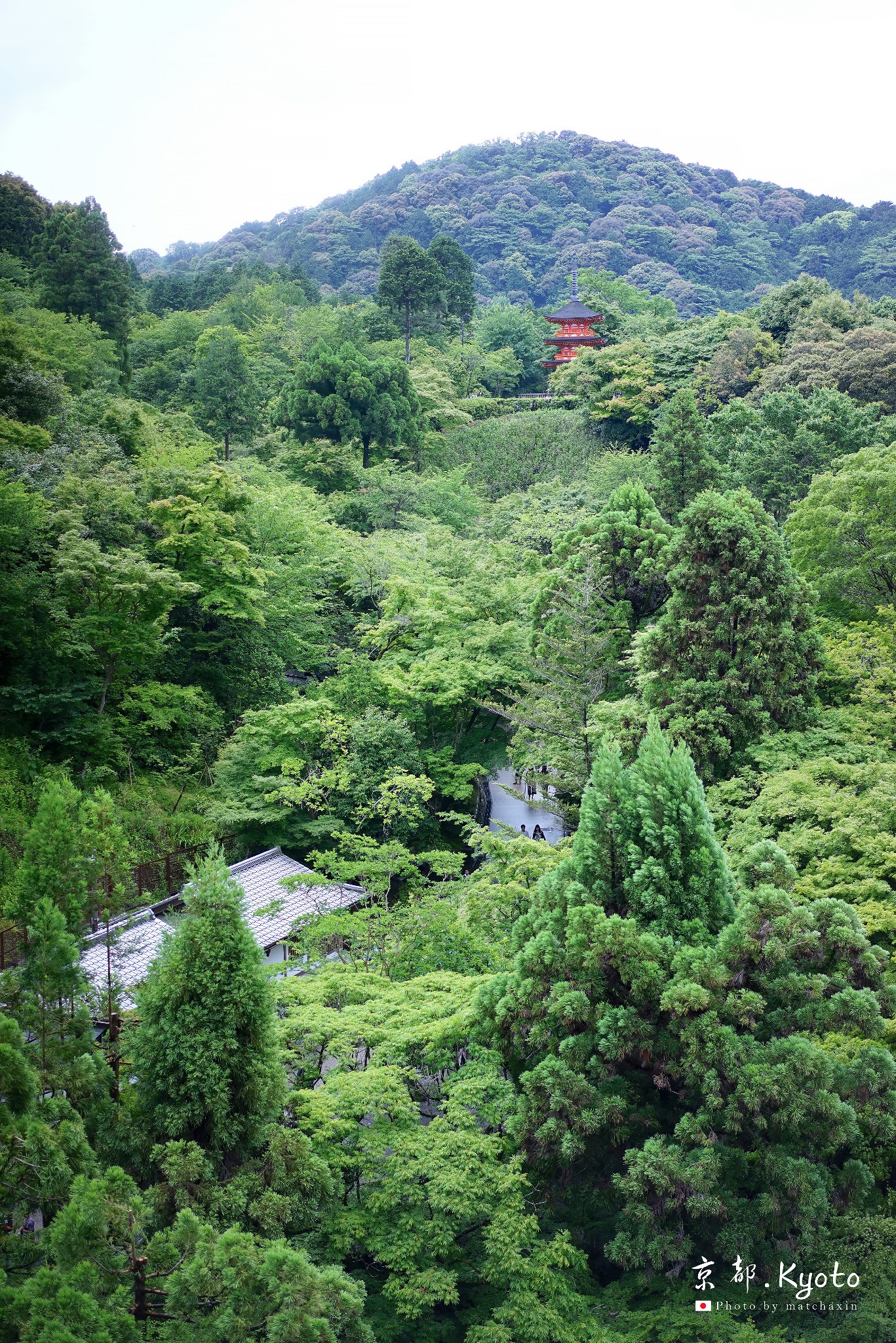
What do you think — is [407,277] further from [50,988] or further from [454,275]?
[50,988]

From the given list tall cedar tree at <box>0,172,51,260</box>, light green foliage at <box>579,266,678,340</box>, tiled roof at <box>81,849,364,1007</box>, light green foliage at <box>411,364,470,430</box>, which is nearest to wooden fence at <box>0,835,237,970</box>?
tiled roof at <box>81,849,364,1007</box>

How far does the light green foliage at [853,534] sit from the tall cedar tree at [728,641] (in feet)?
8.31

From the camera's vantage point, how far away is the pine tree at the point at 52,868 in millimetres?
6242

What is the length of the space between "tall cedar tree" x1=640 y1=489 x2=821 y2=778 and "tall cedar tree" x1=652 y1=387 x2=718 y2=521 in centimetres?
754

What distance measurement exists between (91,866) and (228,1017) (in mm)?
1643

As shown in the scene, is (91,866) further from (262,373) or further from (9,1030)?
(262,373)

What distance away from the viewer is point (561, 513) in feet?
81.3

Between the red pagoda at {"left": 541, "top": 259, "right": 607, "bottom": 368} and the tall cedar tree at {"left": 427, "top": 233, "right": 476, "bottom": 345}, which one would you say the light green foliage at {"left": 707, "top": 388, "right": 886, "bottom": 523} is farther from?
the tall cedar tree at {"left": 427, "top": 233, "right": 476, "bottom": 345}

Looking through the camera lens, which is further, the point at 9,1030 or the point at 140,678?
the point at 140,678

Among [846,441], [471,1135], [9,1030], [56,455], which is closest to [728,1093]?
[471,1135]

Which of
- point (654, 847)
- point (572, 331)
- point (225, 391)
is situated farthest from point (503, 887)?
point (572, 331)

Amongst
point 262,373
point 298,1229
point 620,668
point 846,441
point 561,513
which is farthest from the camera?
point 262,373

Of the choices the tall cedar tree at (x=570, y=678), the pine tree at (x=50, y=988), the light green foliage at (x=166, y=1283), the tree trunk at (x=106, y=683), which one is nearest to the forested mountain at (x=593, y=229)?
the tall cedar tree at (x=570, y=678)

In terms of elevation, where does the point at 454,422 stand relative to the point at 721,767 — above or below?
above
